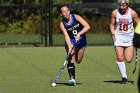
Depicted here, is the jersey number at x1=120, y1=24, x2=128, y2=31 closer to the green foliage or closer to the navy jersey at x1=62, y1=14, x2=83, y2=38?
the navy jersey at x1=62, y1=14, x2=83, y2=38

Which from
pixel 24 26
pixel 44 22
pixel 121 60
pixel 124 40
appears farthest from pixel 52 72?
pixel 24 26

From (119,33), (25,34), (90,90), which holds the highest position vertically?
(119,33)

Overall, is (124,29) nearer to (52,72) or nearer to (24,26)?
(52,72)

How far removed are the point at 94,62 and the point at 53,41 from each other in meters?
6.93

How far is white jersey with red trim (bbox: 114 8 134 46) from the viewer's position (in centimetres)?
1255

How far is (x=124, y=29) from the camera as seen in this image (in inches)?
497

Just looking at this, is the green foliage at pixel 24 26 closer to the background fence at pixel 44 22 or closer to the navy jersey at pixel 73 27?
the background fence at pixel 44 22

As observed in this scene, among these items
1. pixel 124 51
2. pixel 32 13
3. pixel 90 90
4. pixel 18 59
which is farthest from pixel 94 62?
pixel 32 13

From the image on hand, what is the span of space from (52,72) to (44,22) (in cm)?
941

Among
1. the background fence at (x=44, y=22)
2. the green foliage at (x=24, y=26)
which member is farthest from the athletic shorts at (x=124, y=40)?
the green foliage at (x=24, y=26)

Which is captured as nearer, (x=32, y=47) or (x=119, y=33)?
(x=119, y=33)

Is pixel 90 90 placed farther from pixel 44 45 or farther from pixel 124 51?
pixel 44 45

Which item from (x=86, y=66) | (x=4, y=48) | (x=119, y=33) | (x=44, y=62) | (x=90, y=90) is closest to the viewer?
(x=90, y=90)

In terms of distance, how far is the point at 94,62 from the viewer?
18.0 metres
